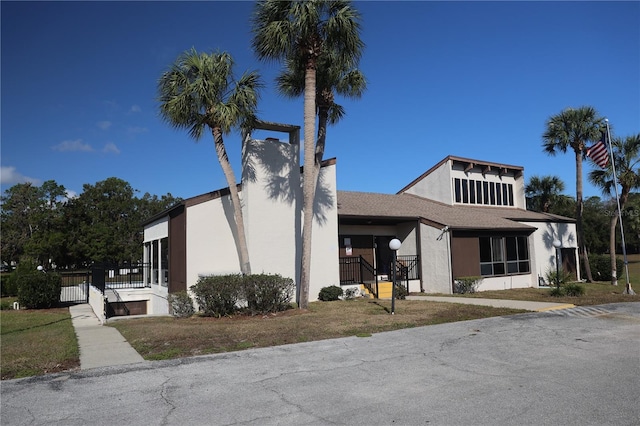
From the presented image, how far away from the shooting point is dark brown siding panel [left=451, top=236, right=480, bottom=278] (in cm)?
2025

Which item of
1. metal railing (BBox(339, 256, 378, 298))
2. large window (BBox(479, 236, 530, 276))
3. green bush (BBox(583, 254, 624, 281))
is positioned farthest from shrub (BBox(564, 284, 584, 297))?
green bush (BBox(583, 254, 624, 281))

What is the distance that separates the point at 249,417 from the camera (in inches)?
194

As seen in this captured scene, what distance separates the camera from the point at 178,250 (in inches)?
653

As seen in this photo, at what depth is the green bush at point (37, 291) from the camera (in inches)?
707

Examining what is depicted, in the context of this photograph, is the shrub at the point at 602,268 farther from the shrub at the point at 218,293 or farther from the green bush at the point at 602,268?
the shrub at the point at 218,293

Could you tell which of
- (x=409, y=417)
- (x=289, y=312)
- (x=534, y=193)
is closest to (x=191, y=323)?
(x=289, y=312)

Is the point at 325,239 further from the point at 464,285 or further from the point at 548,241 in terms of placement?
the point at 548,241

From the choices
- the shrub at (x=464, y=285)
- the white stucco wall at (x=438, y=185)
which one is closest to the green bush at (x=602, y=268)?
the white stucco wall at (x=438, y=185)

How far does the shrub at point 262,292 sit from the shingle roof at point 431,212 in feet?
20.3

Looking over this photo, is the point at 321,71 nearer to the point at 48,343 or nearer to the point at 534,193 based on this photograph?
the point at 48,343

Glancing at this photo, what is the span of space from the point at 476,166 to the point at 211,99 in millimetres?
19264

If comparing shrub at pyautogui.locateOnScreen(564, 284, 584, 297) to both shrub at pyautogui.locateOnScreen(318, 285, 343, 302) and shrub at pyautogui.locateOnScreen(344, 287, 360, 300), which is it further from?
shrub at pyautogui.locateOnScreen(318, 285, 343, 302)

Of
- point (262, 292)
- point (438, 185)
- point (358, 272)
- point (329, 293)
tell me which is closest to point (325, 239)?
point (329, 293)

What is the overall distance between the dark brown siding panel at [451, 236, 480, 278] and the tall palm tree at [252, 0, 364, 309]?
28.8 ft
